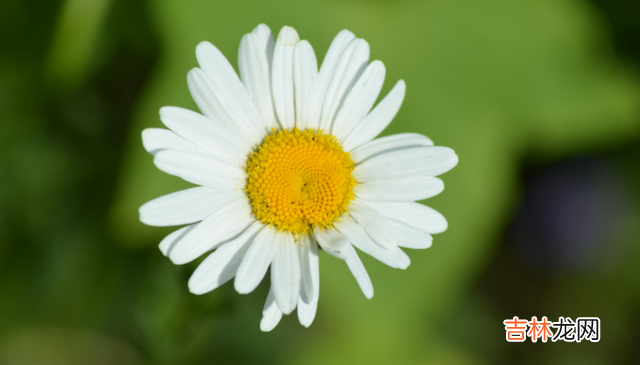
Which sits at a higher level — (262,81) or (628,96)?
(628,96)

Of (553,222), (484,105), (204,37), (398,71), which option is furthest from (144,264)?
(553,222)

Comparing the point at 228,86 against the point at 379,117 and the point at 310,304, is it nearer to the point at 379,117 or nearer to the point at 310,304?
the point at 379,117

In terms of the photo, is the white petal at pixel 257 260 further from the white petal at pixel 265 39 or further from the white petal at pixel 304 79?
the white petal at pixel 265 39

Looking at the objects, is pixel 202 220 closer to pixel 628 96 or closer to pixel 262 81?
pixel 262 81

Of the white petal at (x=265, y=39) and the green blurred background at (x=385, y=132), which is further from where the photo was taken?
the green blurred background at (x=385, y=132)

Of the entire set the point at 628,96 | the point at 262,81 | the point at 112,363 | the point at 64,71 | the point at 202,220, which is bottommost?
the point at 112,363

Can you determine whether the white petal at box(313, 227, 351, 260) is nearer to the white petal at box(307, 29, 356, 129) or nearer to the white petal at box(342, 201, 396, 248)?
the white petal at box(342, 201, 396, 248)

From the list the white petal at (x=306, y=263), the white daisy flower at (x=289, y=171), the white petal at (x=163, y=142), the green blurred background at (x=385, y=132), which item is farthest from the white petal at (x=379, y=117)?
the green blurred background at (x=385, y=132)
